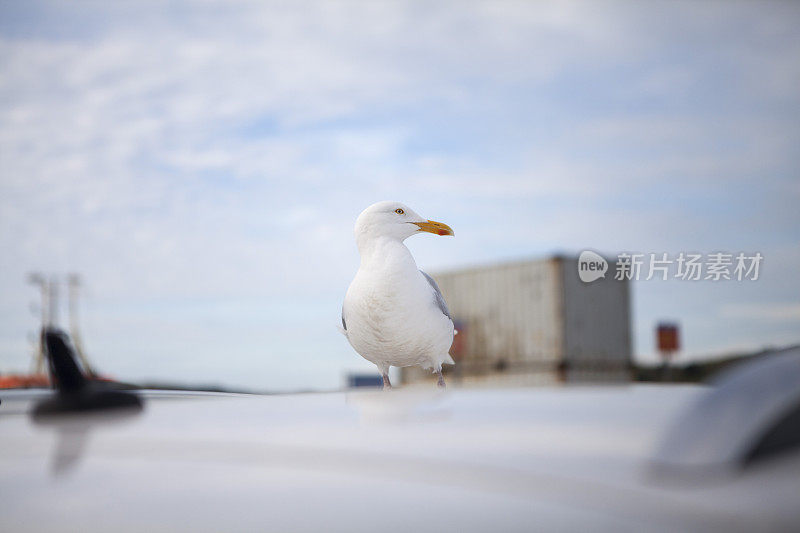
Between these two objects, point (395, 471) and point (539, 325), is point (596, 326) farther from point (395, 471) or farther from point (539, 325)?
point (395, 471)

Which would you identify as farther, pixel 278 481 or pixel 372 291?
pixel 372 291

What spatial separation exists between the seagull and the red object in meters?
22.6

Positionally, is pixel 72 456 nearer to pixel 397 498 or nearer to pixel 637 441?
pixel 397 498

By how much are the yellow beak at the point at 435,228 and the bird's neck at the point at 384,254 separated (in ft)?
0.81

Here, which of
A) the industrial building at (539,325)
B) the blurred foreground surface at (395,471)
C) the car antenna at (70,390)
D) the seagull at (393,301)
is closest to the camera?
the blurred foreground surface at (395,471)

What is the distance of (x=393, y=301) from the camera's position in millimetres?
5801

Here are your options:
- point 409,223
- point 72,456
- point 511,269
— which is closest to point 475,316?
point 511,269

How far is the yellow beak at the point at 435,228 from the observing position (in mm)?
6438

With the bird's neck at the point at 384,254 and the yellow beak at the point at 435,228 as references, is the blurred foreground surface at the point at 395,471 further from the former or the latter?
the yellow beak at the point at 435,228

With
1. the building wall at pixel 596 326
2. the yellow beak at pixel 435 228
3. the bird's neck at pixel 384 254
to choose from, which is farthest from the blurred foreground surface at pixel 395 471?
the building wall at pixel 596 326

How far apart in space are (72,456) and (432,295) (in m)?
4.95

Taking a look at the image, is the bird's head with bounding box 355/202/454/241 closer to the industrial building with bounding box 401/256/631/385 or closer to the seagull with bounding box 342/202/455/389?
the seagull with bounding box 342/202/455/389

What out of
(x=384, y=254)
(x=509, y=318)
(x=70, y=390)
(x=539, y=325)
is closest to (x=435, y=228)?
(x=384, y=254)

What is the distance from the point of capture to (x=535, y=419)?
1215 millimetres
